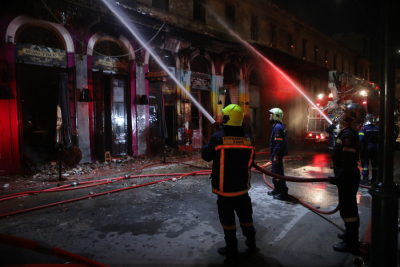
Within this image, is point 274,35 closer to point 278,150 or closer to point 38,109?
point 38,109

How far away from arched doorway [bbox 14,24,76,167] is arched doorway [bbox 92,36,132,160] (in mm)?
1474

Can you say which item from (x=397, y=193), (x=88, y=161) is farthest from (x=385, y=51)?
(x=88, y=161)

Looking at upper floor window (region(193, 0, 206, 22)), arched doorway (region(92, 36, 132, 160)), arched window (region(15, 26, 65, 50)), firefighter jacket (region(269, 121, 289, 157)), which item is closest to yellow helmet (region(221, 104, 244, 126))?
firefighter jacket (region(269, 121, 289, 157))

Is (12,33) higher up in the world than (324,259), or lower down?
higher up

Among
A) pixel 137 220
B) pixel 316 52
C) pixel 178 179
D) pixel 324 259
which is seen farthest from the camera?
pixel 316 52

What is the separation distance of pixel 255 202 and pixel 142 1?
39.4ft

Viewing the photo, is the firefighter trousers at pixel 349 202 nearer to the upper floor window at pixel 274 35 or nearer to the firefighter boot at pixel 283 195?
the firefighter boot at pixel 283 195

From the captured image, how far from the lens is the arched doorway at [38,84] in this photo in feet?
30.6

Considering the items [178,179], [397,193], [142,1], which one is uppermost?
[142,1]

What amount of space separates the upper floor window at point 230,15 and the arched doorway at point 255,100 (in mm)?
3771

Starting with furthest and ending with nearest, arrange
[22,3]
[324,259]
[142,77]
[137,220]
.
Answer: [142,77]
[22,3]
[137,220]
[324,259]

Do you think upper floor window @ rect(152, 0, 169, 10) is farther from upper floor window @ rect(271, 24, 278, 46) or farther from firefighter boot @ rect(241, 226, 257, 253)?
firefighter boot @ rect(241, 226, 257, 253)

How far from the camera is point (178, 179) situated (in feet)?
25.8

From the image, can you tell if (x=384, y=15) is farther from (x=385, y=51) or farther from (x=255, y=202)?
(x=255, y=202)
